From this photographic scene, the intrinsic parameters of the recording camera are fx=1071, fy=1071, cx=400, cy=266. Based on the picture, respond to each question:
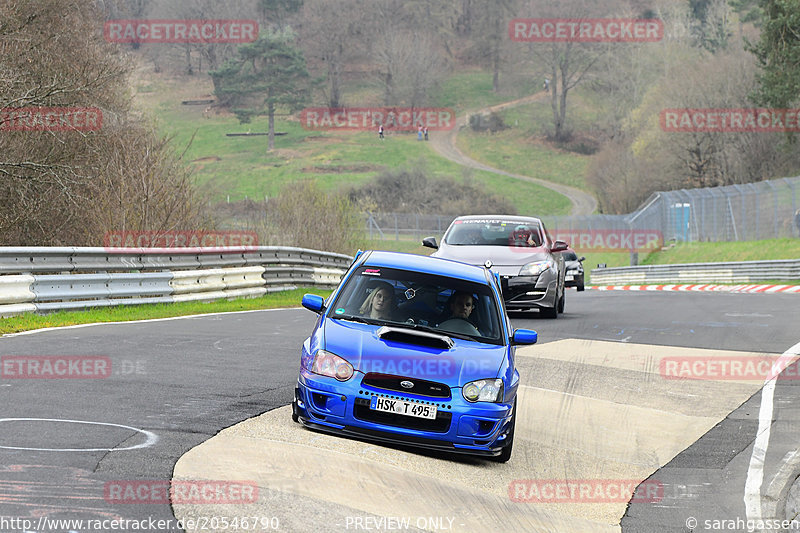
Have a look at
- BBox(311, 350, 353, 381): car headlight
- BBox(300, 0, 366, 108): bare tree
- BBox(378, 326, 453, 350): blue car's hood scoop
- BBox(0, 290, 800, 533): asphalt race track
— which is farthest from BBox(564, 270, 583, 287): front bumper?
BBox(300, 0, 366, 108): bare tree

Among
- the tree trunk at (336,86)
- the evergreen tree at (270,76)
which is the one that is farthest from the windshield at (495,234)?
the tree trunk at (336,86)

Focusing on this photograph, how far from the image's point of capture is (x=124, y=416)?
→ 8281mm

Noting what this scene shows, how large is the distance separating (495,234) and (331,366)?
38.9 ft

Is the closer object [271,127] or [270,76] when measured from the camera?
[270,76]

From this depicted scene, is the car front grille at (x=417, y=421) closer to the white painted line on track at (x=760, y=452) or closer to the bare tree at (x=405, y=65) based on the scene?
the white painted line on track at (x=760, y=452)

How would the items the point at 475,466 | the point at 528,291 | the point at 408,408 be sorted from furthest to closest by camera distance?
the point at 528,291, the point at 475,466, the point at 408,408

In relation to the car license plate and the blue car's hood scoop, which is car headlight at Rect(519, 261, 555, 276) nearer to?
the blue car's hood scoop

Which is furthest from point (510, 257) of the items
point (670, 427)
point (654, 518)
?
point (654, 518)

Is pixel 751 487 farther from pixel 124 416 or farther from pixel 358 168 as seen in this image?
pixel 358 168

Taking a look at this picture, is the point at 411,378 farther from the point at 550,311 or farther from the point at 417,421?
the point at 550,311

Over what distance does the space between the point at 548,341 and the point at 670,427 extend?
6.03 meters

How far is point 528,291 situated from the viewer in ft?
62.1

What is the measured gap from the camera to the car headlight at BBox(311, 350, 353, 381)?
316 inches

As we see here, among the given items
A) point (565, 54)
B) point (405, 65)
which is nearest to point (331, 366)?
point (565, 54)
